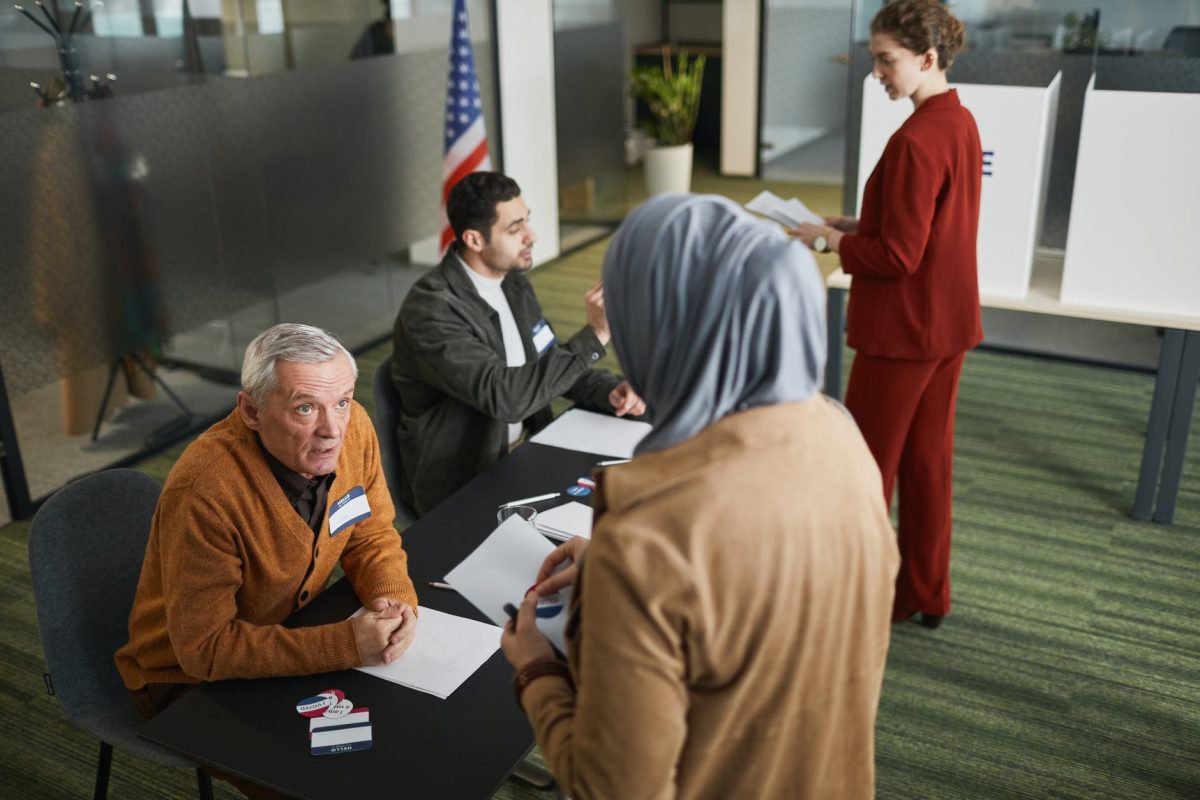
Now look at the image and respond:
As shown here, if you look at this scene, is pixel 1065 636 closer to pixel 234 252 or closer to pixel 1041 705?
pixel 1041 705

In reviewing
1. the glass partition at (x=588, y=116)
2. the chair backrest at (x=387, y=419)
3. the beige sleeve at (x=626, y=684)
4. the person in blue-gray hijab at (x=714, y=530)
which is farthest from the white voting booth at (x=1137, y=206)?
the glass partition at (x=588, y=116)

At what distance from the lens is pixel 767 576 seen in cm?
106

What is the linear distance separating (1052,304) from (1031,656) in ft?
4.12

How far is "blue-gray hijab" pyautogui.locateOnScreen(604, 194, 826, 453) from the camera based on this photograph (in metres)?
1.06

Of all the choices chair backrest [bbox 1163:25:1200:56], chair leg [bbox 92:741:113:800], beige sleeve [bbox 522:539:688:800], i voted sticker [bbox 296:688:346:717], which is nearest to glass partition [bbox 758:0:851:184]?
chair backrest [bbox 1163:25:1200:56]

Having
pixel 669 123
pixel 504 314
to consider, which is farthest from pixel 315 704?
pixel 669 123

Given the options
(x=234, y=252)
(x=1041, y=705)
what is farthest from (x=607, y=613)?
(x=234, y=252)

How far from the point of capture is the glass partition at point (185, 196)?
367 centimetres

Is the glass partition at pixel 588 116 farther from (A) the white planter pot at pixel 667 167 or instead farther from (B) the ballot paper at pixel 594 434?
(B) the ballot paper at pixel 594 434

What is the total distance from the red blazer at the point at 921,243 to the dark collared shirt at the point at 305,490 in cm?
154

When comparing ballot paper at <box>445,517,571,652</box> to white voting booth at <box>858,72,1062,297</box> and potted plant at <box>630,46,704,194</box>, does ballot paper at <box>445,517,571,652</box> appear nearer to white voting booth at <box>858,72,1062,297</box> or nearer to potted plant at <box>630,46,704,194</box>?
white voting booth at <box>858,72,1062,297</box>

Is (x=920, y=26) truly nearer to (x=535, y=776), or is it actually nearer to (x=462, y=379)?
(x=462, y=379)

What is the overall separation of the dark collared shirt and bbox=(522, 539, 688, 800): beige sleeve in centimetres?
95

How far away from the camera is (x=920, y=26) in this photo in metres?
2.63
